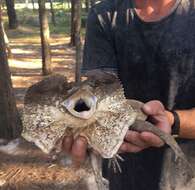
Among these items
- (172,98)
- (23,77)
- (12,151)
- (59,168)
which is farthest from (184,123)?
(23,77)

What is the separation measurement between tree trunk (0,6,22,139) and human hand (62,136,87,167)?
573 centimetres

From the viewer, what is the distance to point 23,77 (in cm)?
1473

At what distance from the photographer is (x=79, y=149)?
6.21 ft

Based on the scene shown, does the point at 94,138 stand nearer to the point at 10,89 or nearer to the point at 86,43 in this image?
the point at 86,43

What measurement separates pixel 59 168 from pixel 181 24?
16.0 feet

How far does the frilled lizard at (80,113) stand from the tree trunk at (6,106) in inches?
232

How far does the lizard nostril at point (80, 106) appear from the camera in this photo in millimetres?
1646

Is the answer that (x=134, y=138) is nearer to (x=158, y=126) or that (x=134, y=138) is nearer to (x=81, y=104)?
(x=158, y=126)

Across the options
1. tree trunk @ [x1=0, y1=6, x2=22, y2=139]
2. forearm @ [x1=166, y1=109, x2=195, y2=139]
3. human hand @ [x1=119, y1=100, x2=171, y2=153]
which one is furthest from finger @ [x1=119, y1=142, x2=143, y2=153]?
tree trunk @ [x1=0, y1=6, x2=22, y2=139]

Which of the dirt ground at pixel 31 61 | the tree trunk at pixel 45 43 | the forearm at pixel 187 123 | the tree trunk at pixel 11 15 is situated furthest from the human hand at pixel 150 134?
the tree trunk at pixel 11 15

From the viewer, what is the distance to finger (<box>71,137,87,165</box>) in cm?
183

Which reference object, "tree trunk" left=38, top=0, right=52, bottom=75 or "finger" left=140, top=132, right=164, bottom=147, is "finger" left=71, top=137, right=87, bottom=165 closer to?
"finger" left=140, top=132, right=164, bottom=147

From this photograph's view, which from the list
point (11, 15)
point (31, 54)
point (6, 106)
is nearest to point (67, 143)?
point (6, 106)

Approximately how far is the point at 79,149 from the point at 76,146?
37 millimetres
